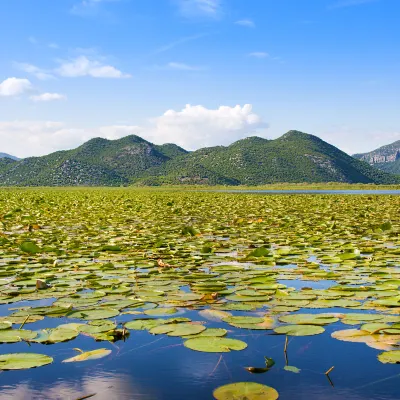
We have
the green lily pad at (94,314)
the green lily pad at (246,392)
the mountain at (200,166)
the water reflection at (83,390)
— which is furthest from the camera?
the mountain at (200,166)

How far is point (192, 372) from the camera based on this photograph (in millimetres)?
2801

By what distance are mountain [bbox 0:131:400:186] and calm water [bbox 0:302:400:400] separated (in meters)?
124

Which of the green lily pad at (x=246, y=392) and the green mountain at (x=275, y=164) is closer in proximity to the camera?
the green lily pad at (x=246, y=392)

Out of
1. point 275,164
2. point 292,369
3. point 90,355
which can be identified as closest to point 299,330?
point 292,369

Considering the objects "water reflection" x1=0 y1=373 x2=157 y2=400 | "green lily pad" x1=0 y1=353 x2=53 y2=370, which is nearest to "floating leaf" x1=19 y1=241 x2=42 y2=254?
"green lily pad" x1=0 y1=353 x2=53 y2=370

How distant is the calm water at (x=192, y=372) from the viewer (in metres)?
2.51

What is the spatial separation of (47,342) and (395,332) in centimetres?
255

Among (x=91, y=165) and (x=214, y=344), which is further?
(x=91, y=165)

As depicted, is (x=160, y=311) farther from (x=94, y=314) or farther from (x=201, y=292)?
(x=201, y=292)

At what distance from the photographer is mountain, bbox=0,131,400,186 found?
452 ft

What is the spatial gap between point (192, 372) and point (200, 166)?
462ft

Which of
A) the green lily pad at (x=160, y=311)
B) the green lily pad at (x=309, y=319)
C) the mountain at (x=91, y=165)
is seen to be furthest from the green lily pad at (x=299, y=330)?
the mountain at (x=91, y=165)

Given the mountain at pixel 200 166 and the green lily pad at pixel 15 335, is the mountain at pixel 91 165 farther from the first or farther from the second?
the green lily pad at pixel 15 335

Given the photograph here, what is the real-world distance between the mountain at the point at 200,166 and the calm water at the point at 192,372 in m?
124
